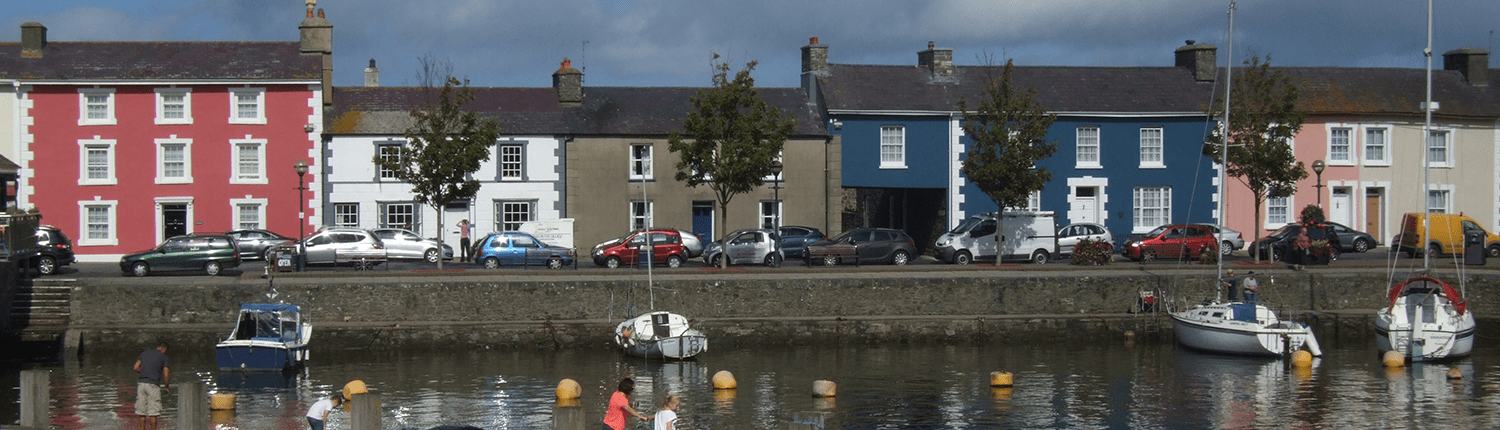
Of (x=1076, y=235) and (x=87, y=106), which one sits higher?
(x=87, y=106)

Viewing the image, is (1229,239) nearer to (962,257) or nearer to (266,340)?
(962,257)

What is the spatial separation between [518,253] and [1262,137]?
75.5 feet

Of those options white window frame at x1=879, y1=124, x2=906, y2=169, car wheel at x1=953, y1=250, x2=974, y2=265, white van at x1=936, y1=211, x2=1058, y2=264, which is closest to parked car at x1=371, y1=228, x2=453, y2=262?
white van at x1=936, y1=211, x2=1058, y2=264

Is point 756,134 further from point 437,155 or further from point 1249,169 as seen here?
point 1249,169

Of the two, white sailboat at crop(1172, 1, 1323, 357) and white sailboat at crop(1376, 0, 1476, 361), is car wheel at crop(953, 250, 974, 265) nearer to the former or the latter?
white sailboat at crop(1172, 1, 1323, 357)

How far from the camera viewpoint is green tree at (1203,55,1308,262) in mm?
42406

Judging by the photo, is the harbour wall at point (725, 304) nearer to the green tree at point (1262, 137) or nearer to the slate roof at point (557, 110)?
the green tree at point (1262, 137)

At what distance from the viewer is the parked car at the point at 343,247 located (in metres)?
40.0

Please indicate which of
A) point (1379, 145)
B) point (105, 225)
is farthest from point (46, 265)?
point (1379, 145)

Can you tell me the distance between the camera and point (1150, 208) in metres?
49.7

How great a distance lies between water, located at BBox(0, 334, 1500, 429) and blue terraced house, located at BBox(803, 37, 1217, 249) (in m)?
13.0

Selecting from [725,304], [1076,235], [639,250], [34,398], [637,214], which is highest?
[637,214]

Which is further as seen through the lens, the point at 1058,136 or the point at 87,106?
the point at 1058,136

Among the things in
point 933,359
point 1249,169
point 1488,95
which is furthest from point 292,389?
point 1488,95
